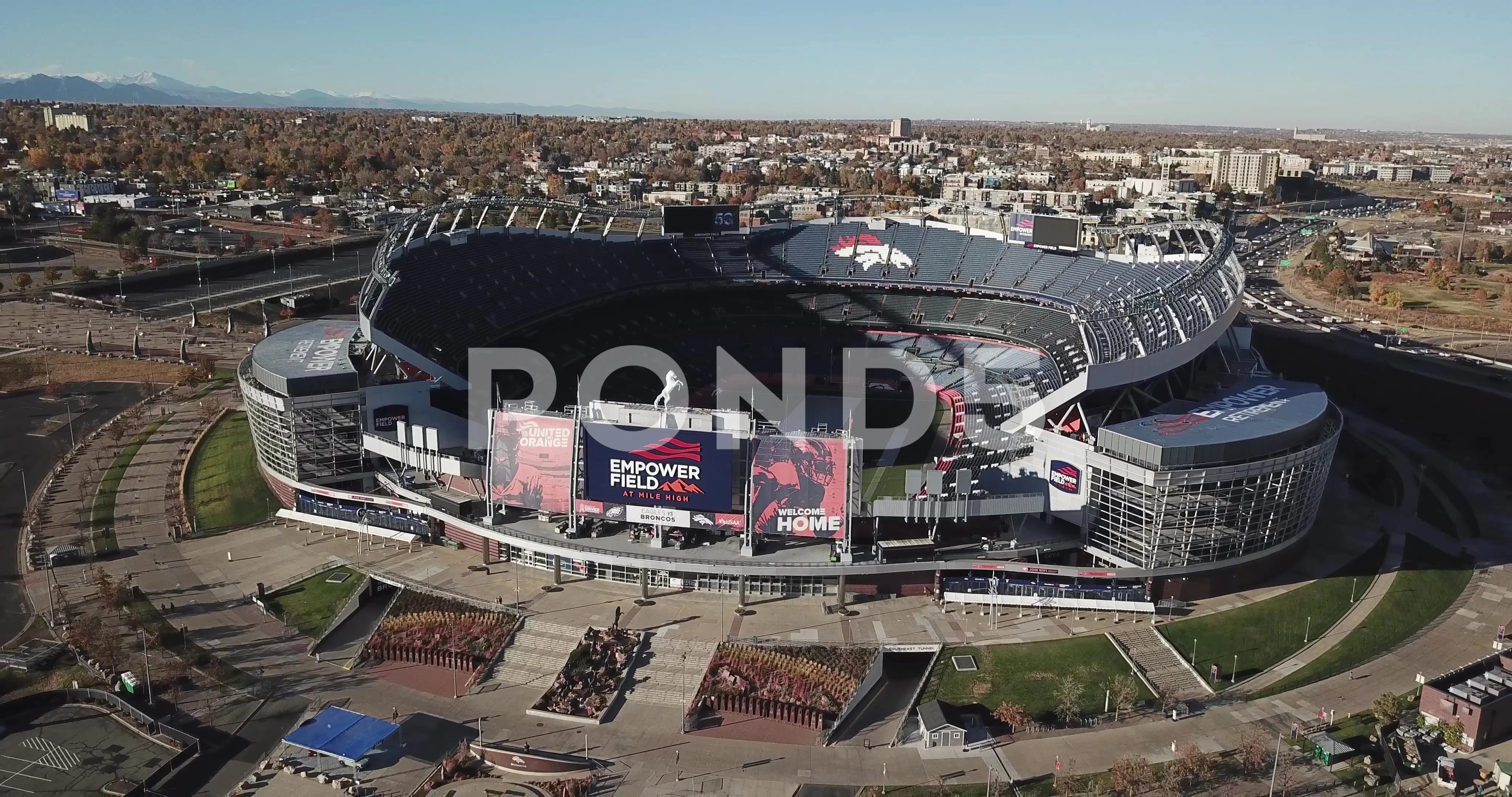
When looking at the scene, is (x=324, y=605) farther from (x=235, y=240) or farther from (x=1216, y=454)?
(x=235, y=240)

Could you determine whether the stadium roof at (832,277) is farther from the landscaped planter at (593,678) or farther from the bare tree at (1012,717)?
the bare tree at (1012,717)

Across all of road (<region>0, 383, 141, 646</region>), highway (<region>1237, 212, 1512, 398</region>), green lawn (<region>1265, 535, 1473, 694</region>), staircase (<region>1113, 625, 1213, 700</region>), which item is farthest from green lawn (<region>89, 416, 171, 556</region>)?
highway (<region>1237, 212, 1512, 398</region>)

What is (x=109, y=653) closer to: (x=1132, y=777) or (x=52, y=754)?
(x=52, y=754)

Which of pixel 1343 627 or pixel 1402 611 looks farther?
pixel 1402 611

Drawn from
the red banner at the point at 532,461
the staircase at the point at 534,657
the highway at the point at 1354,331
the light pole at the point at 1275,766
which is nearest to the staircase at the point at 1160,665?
the light pole at the point at 1275,766

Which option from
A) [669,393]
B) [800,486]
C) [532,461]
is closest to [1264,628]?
[800,486]

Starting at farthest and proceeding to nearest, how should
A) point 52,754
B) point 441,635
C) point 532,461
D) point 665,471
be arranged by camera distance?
point 532,461, point 665,471, point 441,635, point 52,754

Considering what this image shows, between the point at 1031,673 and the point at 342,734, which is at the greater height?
the point at 342,734
